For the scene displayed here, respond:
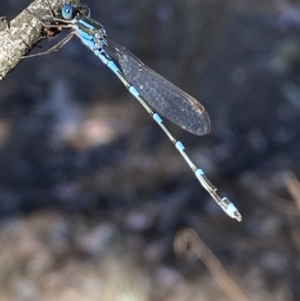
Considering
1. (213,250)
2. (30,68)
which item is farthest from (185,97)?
(30,68)

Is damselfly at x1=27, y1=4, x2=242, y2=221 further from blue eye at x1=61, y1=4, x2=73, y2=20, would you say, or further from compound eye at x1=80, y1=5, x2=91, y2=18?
blue eye at x1=61, y1=4, x2=73, y2=20

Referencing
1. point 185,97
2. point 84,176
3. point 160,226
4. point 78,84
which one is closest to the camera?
point 185,97

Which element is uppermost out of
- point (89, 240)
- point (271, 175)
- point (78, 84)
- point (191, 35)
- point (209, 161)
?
point (191, 35)

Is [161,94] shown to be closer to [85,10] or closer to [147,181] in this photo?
[85,10]

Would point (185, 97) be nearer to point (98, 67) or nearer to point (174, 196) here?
point (174, 196)

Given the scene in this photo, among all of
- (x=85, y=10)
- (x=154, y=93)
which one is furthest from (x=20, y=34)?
(x=154, y=93)

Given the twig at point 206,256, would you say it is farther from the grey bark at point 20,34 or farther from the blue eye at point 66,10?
the grey bark at point 20,34

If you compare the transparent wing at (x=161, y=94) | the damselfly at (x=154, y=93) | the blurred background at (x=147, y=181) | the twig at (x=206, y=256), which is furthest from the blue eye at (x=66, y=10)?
the twig at (x=206, y=256)
